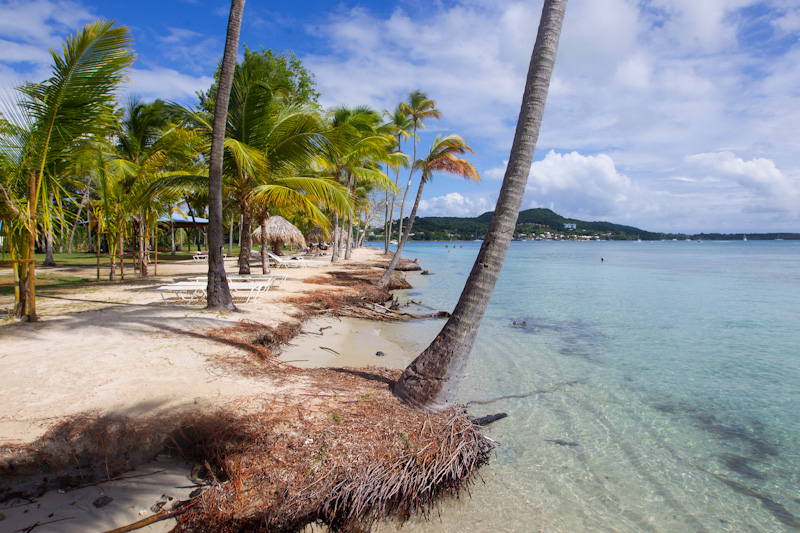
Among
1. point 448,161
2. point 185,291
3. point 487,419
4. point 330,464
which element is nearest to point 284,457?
point 330,464

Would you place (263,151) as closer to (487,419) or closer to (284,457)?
(487,419)

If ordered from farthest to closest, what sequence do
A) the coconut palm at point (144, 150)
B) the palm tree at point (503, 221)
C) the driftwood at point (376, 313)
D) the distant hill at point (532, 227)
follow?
1. the distant hill at point (532, 227)
2. the coconut palm at point (144, 150)
3. the driftwood at point (376, 313)
4. the palm tree at point (503, 221)

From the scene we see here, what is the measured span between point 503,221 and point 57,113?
23.7 feet

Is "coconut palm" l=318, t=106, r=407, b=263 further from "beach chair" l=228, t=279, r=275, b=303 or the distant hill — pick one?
the distant hill

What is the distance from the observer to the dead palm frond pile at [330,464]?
287 centimetres

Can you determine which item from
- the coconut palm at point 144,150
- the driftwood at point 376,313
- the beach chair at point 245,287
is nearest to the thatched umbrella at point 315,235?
the coconut palm at point 144,150

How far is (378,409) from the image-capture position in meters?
4.06

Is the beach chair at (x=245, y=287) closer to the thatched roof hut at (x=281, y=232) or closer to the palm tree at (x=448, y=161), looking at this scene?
the palm tree at (x=448, y=161)

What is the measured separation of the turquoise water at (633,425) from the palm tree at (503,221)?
3.44 feet

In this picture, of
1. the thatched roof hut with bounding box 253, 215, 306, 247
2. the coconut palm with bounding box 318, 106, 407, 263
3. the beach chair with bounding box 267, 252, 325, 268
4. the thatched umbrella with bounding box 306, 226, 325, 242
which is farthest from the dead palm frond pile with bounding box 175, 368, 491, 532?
A: the thatched umbrella with bounding box 306, 226, 325, 242

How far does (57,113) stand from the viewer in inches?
259

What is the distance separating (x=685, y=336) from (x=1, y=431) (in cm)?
1306

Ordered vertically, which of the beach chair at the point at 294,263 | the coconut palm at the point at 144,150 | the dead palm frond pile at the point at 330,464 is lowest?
the dead palm frond pile at the point at 330,464

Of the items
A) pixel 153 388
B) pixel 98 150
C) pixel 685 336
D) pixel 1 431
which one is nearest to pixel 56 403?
pixel 1 431
